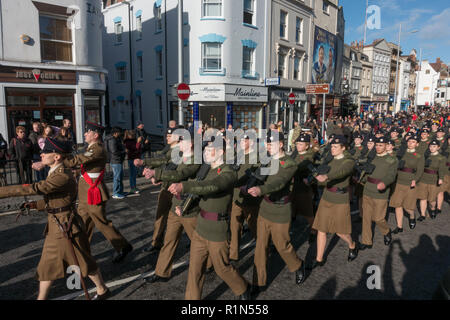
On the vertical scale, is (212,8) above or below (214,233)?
above

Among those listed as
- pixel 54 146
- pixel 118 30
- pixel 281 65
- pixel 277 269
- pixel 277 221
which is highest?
pixel 118 30

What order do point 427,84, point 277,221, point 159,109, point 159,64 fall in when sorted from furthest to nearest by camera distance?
→ point 427,84
point 159,109
point 159,64
point 277,221

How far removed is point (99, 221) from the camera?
5.09 m

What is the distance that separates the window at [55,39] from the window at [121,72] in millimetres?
12446

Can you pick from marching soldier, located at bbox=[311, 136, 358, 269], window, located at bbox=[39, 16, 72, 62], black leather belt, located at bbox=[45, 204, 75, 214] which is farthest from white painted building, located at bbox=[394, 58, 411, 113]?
black leather belt, located at bbox=[45, 204, 75, 214]

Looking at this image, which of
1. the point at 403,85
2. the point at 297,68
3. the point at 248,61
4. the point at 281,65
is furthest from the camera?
the point at 403,85

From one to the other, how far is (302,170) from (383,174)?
148 cm

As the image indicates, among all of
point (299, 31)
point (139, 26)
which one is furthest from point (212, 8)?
point (299, 31)

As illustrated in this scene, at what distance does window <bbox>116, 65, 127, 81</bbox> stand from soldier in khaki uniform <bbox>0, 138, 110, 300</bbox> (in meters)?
24.1

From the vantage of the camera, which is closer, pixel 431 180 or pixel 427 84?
pixel 431 180

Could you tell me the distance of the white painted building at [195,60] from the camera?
19500 millimetres

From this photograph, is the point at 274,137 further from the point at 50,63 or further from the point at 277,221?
the point at 50,63
